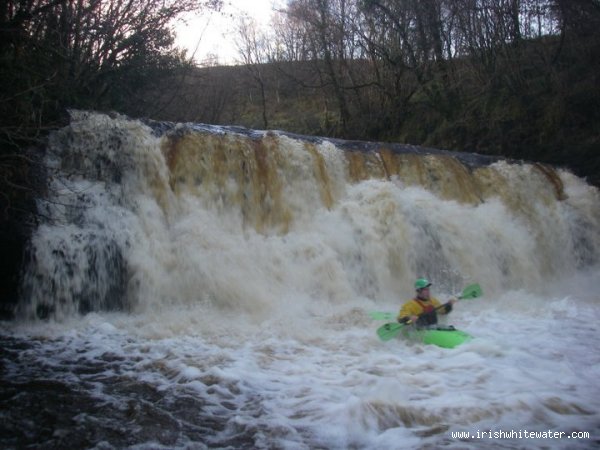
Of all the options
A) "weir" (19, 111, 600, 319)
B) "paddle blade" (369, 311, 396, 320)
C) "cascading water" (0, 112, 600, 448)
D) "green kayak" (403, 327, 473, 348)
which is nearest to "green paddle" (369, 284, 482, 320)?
"paddle blade" (369, 311, 396, 320)

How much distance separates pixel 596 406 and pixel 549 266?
7018mm

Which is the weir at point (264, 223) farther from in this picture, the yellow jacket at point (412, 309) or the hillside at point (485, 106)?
the hillside at point (485, 106)

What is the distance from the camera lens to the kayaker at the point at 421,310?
18.6 feet

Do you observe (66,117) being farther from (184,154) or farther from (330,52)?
(330,52)

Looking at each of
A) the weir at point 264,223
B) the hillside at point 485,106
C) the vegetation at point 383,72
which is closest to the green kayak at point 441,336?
the weir at point 264,223

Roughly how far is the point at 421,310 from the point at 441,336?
1.41 feet

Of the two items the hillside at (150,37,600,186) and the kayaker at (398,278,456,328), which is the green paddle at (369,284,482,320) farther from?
the hillside at (150,37,600,186)

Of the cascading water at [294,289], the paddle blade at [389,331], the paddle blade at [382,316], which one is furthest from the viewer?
the paddle blade at [382,316]

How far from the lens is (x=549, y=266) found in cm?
1009

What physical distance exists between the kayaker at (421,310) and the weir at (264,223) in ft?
5.98

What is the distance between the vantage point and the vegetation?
6.94m

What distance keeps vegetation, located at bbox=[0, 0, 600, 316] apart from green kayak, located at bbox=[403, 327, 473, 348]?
15.7 ft

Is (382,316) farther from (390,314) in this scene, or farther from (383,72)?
(383,72)

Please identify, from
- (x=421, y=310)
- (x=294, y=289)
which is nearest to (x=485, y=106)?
(x=294, y=289)
